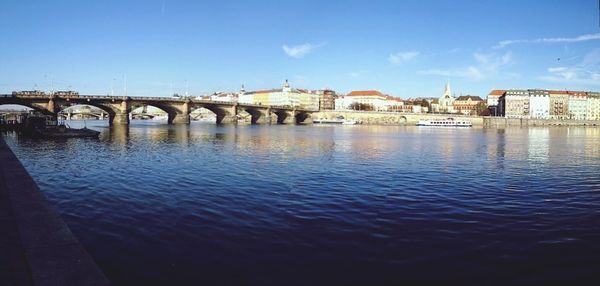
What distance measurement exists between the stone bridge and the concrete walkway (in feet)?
276

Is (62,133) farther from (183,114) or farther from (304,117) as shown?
(304,117)

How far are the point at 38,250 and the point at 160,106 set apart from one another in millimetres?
111669

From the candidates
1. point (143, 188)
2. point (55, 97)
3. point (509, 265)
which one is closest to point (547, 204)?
point (509, 265)

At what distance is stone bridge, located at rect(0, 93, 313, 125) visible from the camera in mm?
87375

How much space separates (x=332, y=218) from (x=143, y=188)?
8.47 metres

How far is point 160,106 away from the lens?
114188mm

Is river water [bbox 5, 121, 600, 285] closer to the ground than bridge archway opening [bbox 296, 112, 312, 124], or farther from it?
closer to the ground

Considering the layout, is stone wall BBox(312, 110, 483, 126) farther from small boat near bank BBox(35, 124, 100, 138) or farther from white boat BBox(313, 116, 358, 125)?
small boat near bank BBox(35, 124, 100, 138)

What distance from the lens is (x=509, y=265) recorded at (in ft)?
29.0

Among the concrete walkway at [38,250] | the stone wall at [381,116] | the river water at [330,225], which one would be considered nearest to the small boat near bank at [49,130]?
the river water at [330,225]

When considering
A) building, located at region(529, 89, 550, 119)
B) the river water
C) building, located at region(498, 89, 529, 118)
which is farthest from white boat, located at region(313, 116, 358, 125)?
the river water

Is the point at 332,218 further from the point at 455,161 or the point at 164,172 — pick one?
the point at 455,161

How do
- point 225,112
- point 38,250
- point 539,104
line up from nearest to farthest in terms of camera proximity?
point 38,250 → point 225,112 → point 539,104

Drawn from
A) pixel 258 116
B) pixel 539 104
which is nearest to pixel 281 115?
pixel 258 116
